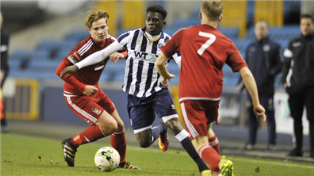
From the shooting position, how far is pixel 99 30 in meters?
5.24

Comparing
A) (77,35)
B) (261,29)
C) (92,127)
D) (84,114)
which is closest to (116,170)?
→ (92,127)

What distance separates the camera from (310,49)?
7.04 m

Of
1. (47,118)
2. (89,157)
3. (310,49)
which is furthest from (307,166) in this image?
(47,118)

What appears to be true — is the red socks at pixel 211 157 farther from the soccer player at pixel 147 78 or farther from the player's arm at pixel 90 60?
the player's arm at pixel 90 60

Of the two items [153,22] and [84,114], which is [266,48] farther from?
[84,114]

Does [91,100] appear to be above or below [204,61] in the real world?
below

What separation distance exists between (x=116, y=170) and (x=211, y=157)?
5.67 feet

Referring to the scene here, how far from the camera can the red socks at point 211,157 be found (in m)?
3.65

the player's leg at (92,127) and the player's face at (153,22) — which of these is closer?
the player's face at (153,22)

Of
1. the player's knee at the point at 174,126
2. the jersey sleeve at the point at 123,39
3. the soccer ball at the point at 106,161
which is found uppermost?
the jersey sleeve at the point at 123,39

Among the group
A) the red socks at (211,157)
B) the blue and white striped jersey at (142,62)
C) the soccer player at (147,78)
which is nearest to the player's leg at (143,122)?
the soccer player at (147,78)

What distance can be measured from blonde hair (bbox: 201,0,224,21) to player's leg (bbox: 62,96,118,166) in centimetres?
206

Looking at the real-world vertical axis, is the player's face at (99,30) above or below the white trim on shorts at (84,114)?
above

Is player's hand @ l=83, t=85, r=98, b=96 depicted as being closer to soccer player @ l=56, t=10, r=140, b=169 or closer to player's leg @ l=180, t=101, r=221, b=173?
soccer player @ l=56, t=10, r=140, b=169
